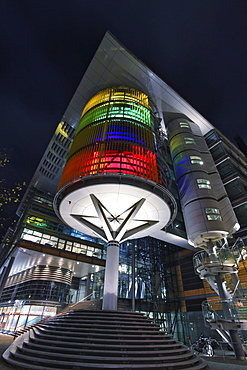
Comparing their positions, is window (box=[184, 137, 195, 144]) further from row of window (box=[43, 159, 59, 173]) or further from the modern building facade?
row of window (box=[43, 159, 59, 173])

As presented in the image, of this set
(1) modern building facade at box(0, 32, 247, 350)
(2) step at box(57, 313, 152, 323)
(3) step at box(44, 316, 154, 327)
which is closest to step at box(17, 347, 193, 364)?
(3) step at box(44, 316, 154, 327)

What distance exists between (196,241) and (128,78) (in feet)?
76.7

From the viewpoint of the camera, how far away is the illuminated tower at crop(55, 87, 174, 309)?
14562 millimetres

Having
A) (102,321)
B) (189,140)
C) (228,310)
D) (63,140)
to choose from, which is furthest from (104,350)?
(63,140)

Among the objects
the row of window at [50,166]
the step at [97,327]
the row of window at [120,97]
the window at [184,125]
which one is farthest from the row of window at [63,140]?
the step at [97,327]

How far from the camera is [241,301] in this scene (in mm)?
13320

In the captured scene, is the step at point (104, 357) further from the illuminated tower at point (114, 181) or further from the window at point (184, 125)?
the window at point (184, 125)

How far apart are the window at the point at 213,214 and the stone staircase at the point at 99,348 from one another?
1566cm

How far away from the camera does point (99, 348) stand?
7.28 m

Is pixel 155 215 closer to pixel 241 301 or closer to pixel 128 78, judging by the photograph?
pixel 241 301

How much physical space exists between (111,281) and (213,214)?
15.0 metres

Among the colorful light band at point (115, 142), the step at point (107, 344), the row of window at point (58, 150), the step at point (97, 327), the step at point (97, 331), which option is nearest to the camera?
the step at point (107, 344)

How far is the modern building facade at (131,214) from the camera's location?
15641 millimetres

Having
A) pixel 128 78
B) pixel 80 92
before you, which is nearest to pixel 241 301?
pixel 128 78
